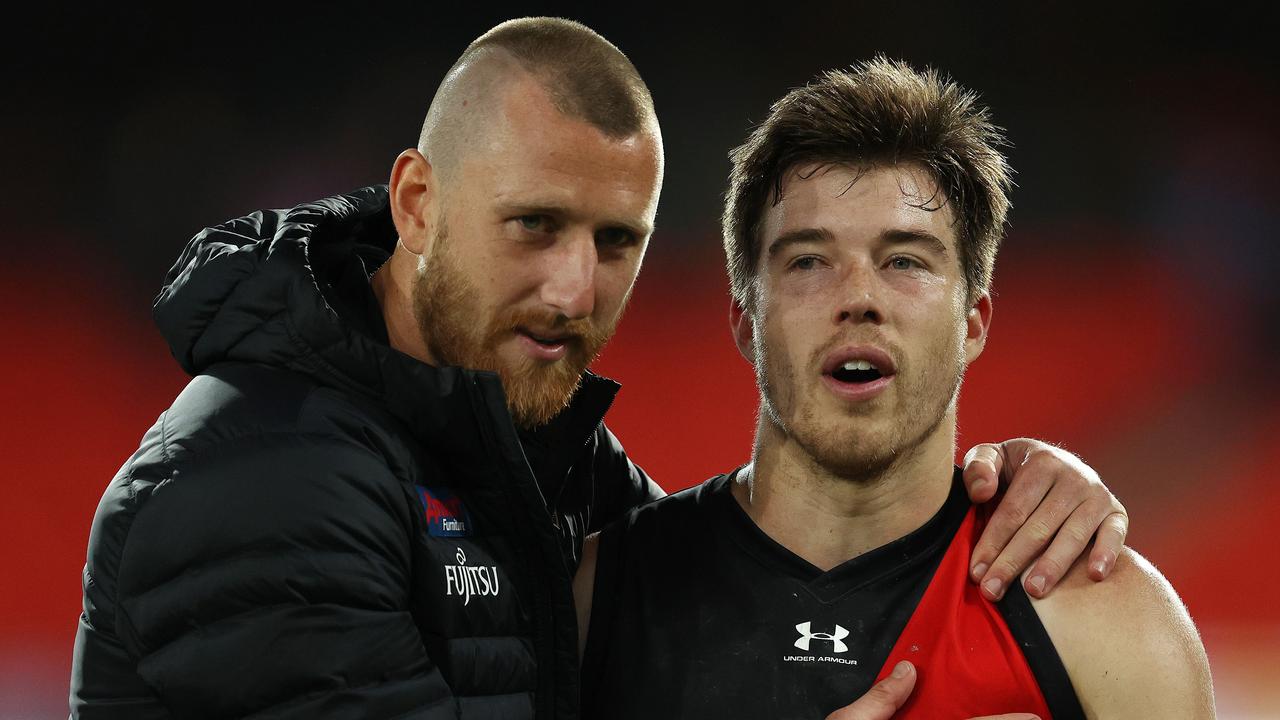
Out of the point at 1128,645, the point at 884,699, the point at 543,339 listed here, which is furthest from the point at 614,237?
the point at 1128,645

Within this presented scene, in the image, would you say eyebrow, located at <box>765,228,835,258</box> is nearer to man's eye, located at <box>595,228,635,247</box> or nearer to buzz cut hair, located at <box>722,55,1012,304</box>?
buzz cut hair, located at <box>722,55,1012,304</box>

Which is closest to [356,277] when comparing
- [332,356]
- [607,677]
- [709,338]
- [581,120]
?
[332,356]

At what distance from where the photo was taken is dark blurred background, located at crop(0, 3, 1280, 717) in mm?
4039

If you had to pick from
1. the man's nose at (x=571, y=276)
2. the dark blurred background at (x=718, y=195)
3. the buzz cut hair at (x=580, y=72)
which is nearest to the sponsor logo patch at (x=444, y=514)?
the man's nose at (x=571, y=276)

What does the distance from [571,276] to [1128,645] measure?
776 mm

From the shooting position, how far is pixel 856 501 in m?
1.63

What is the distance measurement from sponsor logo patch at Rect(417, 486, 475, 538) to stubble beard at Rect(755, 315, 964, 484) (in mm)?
455

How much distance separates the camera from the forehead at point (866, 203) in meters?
1.61

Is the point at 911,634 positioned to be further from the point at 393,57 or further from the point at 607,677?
the point at 393,57

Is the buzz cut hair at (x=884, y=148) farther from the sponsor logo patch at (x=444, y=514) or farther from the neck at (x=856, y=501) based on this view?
the sponsor logo patch at (x=444, y=514)

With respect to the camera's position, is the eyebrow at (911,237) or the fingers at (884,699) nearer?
the fingers at (884,699)

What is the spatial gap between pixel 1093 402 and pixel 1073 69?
1173 mm

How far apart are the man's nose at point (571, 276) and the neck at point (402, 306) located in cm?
21

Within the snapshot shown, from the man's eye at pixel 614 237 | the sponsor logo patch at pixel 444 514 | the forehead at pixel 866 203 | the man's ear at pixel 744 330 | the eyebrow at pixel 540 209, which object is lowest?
the sponsor logo patch at pixel 444 514
